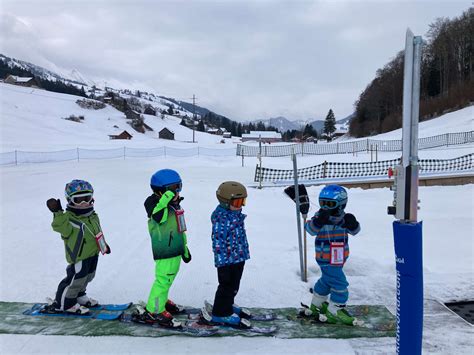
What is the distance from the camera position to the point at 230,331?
12.5 ft

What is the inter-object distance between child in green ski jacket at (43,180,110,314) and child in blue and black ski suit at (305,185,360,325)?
→ 2512 millimetres

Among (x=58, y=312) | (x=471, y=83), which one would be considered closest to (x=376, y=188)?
(x=58, y=312)

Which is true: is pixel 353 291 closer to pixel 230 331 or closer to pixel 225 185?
pixel 230 331

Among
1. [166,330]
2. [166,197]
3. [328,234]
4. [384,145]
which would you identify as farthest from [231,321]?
[384,145]

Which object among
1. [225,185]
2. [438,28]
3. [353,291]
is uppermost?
[438,28]

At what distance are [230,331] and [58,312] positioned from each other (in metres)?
2.05

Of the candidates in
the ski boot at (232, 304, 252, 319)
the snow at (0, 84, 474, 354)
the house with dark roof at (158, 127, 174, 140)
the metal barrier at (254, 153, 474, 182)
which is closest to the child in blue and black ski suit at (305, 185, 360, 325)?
the snow at (0, 84, 474, 354)

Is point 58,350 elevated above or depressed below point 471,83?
below

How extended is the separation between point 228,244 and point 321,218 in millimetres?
1040

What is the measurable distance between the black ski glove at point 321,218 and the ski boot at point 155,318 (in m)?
1.84

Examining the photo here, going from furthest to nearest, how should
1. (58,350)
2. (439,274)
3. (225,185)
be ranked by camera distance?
(439,274) < (225,185) < (58,350)

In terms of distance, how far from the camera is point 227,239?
3.80 metres

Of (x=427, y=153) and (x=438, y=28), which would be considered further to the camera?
(x=438, y=28)

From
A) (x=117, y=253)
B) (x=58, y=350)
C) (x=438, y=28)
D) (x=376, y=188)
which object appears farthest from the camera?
(x=438, y=28)
